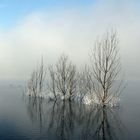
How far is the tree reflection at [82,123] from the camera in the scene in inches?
663

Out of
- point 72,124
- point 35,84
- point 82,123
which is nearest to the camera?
point 72,124

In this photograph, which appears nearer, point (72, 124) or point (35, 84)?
point (72, 124)

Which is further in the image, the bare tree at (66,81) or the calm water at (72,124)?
the bare tree at (66,81)

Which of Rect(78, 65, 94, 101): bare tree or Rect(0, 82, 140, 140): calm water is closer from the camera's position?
Rect(0, 82, 140, 140): calm water

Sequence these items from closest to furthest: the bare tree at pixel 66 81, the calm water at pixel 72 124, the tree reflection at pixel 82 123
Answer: the calm water at pixel 72 124
the tree reflection at pixel 82 123
the bare tree at pixel 66 81

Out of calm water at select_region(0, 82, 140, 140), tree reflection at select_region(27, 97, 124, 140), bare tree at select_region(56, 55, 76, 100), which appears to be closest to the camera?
calm water at select_region(0, 82, 140, 140)

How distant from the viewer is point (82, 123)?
66.6 ft

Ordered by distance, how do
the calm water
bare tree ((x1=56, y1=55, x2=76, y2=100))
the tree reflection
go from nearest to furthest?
the calm water, the tree reflection, bare tree ((x1=56, y1=55, x2=76, y2=100))

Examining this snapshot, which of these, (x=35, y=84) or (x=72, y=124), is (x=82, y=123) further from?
(x=35, y=84)

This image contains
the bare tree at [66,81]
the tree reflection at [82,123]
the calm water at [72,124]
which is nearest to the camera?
the calm water at [72,124]

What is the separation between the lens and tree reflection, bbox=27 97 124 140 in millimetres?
16847

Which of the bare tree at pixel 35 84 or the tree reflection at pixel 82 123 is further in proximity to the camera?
the bare tree at pixel 35 84

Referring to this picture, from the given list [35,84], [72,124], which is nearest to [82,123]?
[72,124]

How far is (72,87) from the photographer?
34656mm
